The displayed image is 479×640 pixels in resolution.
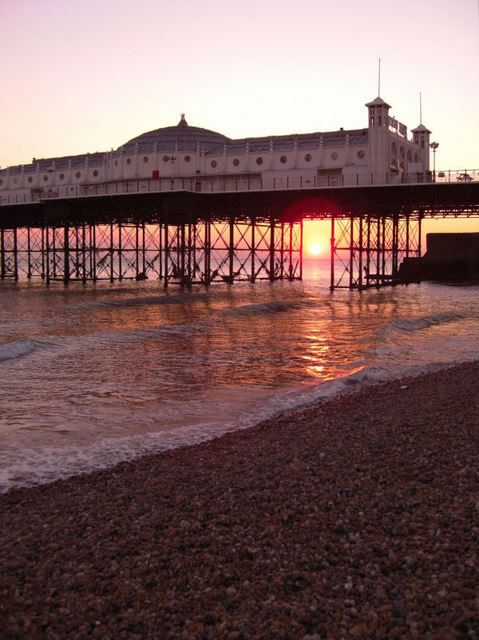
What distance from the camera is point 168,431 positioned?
10.4 meters

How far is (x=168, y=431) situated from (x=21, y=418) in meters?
2.84

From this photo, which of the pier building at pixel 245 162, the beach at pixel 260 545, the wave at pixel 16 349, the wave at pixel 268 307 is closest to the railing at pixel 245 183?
the pier building at pixel 245 162

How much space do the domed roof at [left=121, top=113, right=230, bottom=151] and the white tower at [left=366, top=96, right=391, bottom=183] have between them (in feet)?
42.6

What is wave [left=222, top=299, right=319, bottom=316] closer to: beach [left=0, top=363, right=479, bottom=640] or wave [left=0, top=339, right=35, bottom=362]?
wave [left=0, top=339, right=35, bottom=362]

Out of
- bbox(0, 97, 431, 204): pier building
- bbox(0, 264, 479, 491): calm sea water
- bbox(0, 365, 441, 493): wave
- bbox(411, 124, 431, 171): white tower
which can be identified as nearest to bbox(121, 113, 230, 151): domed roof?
bbox(0, 97, 431, 204): pier building

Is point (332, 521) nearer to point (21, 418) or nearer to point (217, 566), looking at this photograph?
point (217, 566)

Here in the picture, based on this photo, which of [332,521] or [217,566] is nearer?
[217,566]

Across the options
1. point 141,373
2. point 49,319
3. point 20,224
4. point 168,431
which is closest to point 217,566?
point 168,431

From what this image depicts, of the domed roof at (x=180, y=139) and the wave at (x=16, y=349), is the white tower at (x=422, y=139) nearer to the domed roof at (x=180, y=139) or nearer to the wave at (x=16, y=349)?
the domed roof at (x=180, y=139)

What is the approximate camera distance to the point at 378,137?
40938mm

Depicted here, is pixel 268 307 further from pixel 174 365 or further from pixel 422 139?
pixel 422 139

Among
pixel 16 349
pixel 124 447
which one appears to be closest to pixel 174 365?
pixel 16 349

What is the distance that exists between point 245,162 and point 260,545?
42710 mm

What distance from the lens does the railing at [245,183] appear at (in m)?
38.1
